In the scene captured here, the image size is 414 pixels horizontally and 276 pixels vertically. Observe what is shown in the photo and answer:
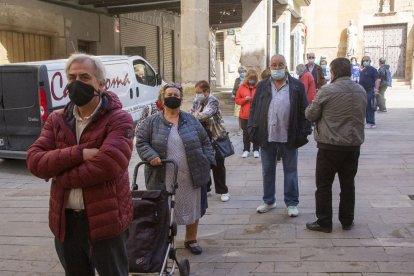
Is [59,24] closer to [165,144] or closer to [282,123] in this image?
[282,123]

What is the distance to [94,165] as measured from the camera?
2.52 m

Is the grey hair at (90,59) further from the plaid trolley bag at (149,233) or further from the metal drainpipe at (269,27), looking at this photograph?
the metal drainpipe at (269,27)

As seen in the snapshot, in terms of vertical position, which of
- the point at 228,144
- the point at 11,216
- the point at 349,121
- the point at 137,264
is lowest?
the point at 11,216

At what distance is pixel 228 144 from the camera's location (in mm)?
6191

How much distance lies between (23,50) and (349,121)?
39.0ft

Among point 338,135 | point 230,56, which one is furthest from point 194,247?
point 230,56

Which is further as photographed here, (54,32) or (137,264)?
(54,32)

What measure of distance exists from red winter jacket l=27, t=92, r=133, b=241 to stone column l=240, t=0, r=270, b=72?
12.6 metres

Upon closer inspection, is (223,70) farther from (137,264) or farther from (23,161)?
(137,264)

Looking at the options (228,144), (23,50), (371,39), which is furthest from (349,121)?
(371,39)

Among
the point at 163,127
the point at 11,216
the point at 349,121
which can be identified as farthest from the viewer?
the point at 11,216

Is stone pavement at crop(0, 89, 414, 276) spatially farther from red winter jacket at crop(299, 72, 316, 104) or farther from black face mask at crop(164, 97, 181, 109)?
red winter jacket at crop(299, 72, 316, 104)

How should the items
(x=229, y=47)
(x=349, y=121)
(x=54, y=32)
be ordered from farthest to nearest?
(x=229, y=47), (x=54, y=32), (x=349, y=121)

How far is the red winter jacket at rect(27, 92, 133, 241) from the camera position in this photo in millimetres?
2547
